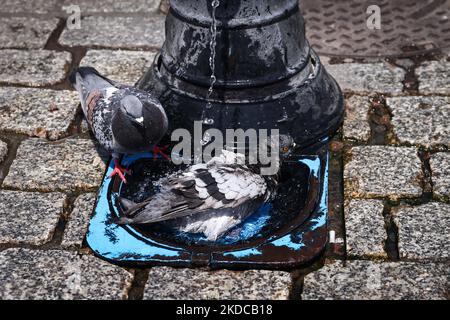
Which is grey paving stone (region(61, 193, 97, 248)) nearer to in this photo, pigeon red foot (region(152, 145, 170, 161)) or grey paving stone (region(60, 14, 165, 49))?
pigeon red foot (region(152, 145, 170, 161))

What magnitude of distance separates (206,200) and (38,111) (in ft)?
5.63

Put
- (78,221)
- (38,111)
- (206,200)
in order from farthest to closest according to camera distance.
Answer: (38,111)
(78,221)
(206,200)

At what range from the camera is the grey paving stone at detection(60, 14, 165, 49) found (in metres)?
5.64

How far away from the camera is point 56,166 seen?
436cm

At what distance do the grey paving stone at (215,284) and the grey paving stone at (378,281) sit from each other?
0.48 feet

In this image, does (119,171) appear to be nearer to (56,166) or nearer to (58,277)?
(56,166)

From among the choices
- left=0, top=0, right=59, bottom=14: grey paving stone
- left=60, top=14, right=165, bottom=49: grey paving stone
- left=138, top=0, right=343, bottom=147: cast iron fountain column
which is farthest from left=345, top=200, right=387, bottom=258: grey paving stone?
left=0, top=0, right=59, bottom=14: grey paving stone

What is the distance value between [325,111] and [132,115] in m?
1.22

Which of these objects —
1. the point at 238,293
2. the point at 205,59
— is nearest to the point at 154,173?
the point at 205,59

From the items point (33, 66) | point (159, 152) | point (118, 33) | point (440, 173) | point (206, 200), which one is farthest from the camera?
point (118, 33)

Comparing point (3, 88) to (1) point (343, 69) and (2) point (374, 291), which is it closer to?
(1) point (343, 69)

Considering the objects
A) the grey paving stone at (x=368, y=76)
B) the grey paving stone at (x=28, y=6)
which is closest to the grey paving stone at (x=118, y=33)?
the grey paving stone at (x=28, y=6)

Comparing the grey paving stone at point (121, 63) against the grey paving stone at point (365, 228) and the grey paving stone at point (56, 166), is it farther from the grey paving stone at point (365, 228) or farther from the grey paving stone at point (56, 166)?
the grey paving stone at point (365, 228)

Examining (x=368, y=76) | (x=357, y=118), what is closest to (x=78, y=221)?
(x=357, y=118)
